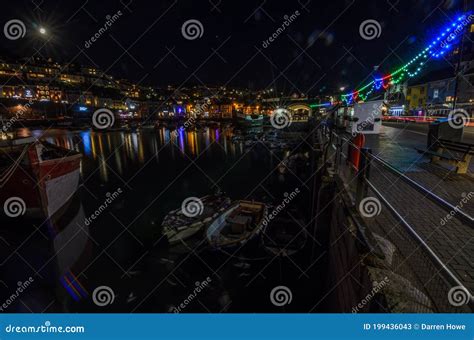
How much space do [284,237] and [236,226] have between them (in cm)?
218

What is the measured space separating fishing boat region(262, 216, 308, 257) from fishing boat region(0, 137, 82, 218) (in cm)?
1174

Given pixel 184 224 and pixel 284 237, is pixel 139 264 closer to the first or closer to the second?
pixel 184 224

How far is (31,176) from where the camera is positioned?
1162cm

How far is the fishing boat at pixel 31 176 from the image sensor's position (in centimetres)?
1146

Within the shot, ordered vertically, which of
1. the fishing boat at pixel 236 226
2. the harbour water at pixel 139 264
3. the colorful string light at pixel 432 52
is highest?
the colorful string light at pixel 432 52

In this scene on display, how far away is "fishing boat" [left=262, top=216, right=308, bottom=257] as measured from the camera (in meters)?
9.55

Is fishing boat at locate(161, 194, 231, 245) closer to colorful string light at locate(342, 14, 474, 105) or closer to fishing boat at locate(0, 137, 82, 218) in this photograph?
fishing boat at locate(0, 137, 82, 218)

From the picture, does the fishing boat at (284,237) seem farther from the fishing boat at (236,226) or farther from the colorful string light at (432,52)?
the colorful string light at (432,52)

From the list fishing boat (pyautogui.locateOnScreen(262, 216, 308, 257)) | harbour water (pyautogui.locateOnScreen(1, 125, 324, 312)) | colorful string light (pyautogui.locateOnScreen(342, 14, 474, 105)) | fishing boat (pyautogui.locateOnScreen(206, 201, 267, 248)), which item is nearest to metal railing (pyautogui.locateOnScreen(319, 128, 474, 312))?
harbour water (pyautogui.locateOnScreen(1, 125, 324, 312))

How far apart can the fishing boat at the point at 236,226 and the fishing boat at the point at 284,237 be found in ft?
1.98

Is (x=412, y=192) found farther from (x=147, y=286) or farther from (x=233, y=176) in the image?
(x=233, y=176)

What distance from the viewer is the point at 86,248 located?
37.5ft

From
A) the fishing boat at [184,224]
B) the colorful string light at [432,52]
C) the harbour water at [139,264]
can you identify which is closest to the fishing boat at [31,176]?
the harbour water at [139,264]

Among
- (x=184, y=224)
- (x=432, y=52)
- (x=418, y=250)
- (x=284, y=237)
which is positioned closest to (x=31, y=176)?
(x=184, y=224)
